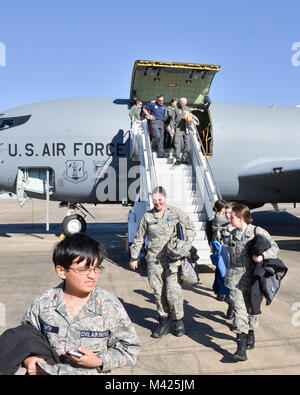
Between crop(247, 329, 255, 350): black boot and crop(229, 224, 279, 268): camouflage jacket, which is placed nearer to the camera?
crop(229, 224, 279, 268): camouflage jacket

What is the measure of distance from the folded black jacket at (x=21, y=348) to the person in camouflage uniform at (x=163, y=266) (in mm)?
2980

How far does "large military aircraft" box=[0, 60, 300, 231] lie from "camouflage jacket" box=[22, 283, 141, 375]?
34.8 ft

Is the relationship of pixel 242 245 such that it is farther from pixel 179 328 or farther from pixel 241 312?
pixel 179 328

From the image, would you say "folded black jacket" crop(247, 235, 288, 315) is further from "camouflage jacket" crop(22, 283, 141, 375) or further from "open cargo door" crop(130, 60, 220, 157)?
"open cargo door" crop(130, 60, 220, 157)

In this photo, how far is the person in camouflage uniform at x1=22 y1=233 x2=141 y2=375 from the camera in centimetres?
203

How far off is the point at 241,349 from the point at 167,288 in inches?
49.7

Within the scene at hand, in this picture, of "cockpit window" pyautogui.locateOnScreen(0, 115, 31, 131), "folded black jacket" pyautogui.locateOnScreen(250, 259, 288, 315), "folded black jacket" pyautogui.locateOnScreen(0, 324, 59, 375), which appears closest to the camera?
"folded black jacket" pyautogui.locateOnScreen(0, 324, 59, 375)

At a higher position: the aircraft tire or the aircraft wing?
the aircraft wing

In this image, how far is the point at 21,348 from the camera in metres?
1.86

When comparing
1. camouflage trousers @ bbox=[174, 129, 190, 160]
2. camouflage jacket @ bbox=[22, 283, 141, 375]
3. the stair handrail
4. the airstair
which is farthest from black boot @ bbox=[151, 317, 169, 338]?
camouflage trousers @ bbox=[174, 129, 190, 160]

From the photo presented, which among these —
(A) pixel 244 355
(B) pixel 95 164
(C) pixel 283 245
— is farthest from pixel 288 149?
(A) pixel 244 355

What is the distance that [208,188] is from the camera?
363 inches

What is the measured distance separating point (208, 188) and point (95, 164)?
500cm

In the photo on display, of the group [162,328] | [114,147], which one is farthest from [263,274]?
[114,147]
